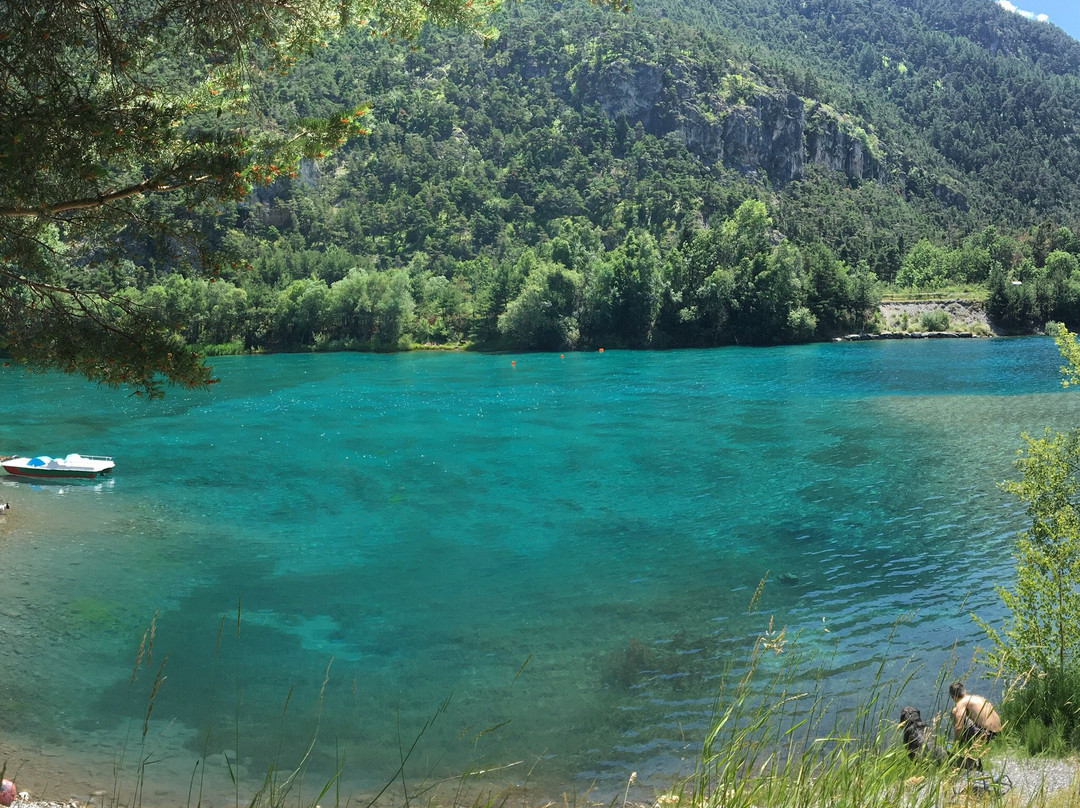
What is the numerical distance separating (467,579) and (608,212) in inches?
5602

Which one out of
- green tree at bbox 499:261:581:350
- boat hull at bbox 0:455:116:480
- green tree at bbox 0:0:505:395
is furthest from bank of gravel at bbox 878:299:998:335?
green tree at bbox 0:0:505:395

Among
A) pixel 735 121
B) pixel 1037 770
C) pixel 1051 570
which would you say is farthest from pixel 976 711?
pixel 735 121

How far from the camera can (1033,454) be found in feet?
36.0

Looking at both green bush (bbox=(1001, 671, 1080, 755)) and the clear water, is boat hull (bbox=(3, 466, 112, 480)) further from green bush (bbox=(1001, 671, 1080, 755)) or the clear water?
green bush (bbox=(1001, 671, 1080, 755))

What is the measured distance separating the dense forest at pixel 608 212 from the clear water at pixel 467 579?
113 feet

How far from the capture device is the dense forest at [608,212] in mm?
90438

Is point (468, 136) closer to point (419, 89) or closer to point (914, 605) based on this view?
point (419, 89)

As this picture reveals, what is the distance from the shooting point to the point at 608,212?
506ft

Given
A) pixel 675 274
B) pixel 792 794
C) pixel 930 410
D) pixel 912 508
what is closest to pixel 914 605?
pixel 912 508

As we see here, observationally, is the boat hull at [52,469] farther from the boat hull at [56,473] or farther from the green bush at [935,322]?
the green bush at [935,322]

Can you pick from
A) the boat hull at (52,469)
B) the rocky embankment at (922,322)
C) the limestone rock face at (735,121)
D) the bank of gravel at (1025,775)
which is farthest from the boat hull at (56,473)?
the limestone rock face at (735,121)

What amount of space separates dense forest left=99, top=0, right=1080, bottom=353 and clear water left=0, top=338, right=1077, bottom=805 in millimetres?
34319

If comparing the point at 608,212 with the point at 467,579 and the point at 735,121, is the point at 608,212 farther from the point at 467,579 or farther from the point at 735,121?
the point at 467,579

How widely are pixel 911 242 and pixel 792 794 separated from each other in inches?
6017
